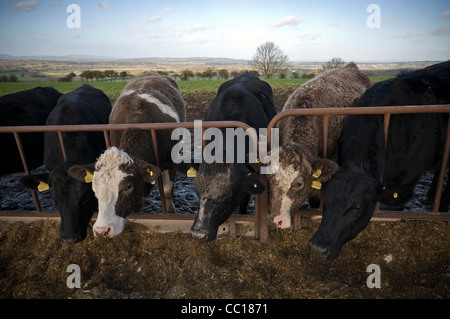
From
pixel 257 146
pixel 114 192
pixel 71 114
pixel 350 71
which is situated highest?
pixel 350 71

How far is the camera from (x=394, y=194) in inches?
109

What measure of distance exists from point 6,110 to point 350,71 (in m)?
6.80

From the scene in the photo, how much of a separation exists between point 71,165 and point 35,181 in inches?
17.8

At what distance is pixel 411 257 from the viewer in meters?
3.20

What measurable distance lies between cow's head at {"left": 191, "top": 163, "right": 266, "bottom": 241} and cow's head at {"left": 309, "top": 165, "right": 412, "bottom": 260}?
710 millimetres

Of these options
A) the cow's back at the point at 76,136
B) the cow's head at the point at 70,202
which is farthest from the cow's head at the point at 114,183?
the cow's back at the point at 76,136

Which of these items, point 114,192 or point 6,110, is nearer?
point 114,192

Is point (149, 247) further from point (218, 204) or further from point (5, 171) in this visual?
point (5, 171)

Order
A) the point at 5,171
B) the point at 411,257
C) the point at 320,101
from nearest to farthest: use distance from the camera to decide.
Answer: the point at 411,257
the point at 320,101
the point at 5,171

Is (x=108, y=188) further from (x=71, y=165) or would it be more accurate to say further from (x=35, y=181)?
(x=35, y=181)

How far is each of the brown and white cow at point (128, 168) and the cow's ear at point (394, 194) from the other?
237 centimetres

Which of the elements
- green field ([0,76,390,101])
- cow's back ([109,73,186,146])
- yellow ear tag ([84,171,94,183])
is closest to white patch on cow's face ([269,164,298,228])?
yellow ear tag ([84,171,94,183])

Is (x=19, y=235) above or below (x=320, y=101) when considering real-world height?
below
